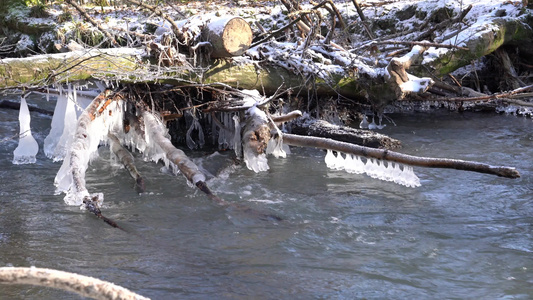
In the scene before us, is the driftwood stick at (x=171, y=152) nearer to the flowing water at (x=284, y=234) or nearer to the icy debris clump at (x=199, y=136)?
the flowing water at (x=284, y=234)

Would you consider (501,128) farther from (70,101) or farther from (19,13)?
(19,13)

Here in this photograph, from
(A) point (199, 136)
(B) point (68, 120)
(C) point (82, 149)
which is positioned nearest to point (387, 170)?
(C) point (82, 149)

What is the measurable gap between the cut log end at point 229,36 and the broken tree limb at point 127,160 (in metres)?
1.53

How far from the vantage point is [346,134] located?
691cm

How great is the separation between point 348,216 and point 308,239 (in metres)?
0.66

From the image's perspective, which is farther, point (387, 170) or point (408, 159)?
point (387, 170)

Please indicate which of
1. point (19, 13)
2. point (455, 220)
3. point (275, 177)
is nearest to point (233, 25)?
Answer: point (275, 177)

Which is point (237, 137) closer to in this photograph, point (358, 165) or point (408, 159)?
point (358, 165)

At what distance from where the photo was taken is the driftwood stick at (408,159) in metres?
3.88

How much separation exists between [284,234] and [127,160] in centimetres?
226

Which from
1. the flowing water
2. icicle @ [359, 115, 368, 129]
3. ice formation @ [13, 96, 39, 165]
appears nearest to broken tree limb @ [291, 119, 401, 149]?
the flowing water

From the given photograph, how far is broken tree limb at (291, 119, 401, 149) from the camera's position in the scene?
6727 millimetres

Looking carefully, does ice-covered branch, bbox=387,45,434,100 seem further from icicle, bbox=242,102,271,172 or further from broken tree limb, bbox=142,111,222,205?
broken tree limb, bbox=142,111,222,205

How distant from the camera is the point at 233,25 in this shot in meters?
6.02
